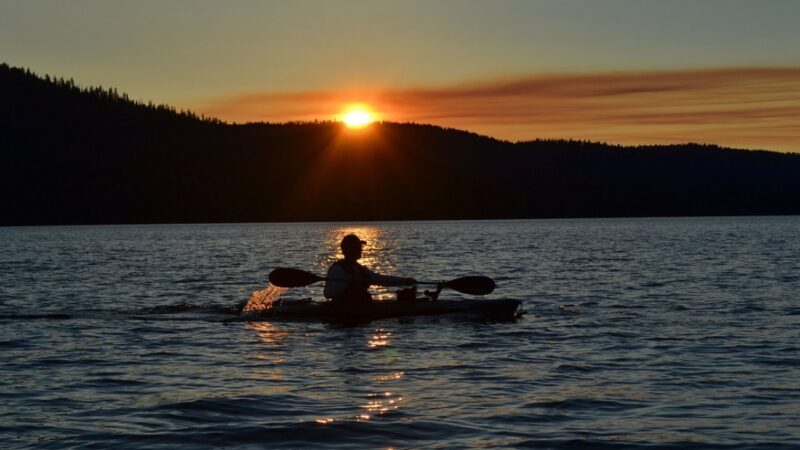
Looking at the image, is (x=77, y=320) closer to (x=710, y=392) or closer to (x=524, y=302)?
(x=524, y=302)

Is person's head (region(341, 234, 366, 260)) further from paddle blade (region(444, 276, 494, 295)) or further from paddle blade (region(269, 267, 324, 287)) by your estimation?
paddle blade (region(444, 276, 494, 295))

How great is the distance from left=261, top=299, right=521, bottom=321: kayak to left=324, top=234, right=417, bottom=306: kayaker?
0.24 m

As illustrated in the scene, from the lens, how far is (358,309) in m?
24.3

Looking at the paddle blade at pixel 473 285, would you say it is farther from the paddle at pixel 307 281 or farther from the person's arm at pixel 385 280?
the person's arm at pixel 385 280

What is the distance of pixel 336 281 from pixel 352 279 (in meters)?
0.39

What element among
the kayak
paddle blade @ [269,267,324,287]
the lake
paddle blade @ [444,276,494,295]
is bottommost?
the lake

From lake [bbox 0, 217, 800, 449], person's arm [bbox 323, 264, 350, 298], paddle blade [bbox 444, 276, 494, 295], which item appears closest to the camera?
lake [bbox 0, 217, 800, 449]

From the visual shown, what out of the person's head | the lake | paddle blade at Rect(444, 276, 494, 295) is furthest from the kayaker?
paddle blade at Rect(444, 276, 494, 295)

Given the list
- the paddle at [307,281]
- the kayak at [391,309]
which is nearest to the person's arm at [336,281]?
the kayak at [391,309]

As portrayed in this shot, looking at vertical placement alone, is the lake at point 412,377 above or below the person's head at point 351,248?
below

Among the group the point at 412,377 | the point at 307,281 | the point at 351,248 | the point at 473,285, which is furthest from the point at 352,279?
the point at 412,377

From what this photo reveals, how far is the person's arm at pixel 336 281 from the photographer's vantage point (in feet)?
78.9

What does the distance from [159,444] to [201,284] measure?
3051 centimetres

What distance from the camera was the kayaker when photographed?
23625 millimetres
